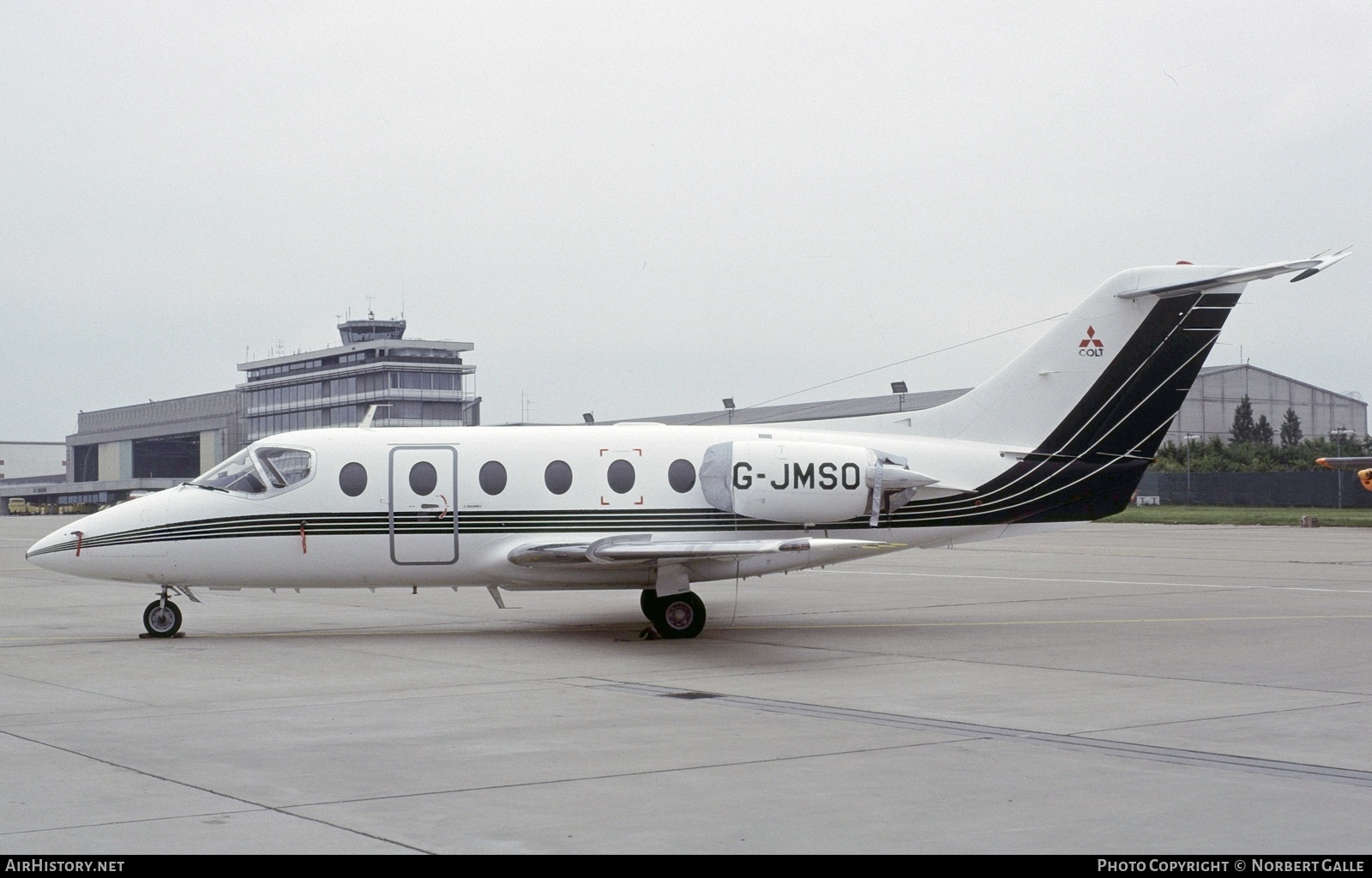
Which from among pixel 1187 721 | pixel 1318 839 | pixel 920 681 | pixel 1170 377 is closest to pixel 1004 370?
pixel 1170 377

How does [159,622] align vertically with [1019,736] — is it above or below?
above

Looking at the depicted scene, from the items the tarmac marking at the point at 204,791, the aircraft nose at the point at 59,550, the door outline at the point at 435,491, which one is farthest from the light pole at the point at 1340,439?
the tarmac marking at the point at 204,791

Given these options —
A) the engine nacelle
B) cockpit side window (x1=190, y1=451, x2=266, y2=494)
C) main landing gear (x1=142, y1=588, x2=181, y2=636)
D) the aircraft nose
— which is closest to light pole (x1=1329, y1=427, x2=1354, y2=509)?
the engine nacelle

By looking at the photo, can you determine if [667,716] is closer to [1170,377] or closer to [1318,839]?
[1318,839]

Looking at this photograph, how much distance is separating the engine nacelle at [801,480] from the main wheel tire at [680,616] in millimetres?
1329

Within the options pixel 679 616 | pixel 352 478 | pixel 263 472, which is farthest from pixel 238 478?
pixel 679 616

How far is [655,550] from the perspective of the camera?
670 inches

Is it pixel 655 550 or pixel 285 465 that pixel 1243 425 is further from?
pixel 285 465

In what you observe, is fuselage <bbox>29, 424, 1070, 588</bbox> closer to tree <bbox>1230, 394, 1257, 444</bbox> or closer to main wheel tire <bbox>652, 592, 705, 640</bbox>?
main wheel tire <bbox>652, 592, 705, 640</bbox>

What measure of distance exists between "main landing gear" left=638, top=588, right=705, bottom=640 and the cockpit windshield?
16.7 ft

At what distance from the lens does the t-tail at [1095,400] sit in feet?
62.3

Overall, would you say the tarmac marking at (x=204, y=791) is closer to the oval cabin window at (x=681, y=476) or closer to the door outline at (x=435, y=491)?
the door outline at (x=435, y=491)

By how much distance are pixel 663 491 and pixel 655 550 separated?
5.39 ft

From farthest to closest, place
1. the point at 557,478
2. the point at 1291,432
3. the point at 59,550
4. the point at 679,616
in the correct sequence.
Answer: the point at 1291,432
the point at 557,478
the point at 59,550
the point at 679,616
